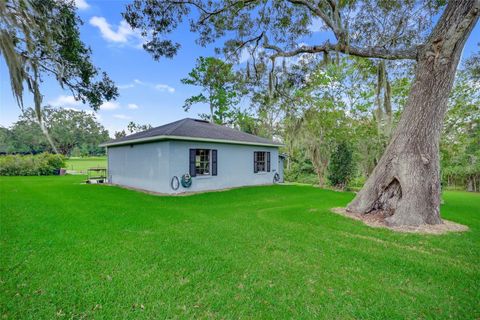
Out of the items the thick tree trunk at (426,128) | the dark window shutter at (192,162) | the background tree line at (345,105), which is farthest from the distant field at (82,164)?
the thick tree trunk at (426,128)

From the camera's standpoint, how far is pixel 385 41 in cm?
731

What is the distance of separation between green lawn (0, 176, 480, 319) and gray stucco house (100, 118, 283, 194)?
3.68m

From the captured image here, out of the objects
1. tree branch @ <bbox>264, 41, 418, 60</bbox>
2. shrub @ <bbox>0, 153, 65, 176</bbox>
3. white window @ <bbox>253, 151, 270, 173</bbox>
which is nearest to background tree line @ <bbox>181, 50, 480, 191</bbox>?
tree branch @ <bbox>264, 41, 418, 60</bbox>

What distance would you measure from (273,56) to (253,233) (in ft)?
17.1

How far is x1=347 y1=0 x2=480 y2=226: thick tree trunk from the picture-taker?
4828 mm

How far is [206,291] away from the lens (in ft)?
8.32

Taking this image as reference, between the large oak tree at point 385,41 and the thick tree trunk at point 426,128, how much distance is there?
0.02 metres

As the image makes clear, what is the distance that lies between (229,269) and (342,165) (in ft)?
34.5

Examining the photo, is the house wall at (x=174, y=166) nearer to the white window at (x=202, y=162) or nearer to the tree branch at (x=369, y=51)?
the white window at (x=202, y=162)

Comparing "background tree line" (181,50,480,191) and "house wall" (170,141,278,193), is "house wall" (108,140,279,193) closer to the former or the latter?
"house wall" (170,141,278,193)

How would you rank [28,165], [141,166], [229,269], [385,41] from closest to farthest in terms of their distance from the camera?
[229,269], [385,41], [141,166], [28,165]

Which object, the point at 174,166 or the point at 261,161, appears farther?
the point at 261,161

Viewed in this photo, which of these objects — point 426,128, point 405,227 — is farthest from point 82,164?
point 426,128

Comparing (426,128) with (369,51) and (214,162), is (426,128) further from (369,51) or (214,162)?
(214,162)
